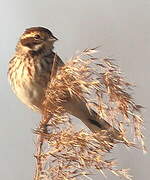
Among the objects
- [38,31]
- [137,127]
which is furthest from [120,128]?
[38,31]

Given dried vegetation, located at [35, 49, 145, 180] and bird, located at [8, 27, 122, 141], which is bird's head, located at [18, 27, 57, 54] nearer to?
bird, located at [8, 27, 122, 141]

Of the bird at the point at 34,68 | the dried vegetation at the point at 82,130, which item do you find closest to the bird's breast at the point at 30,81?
the bird at the point at 34,68

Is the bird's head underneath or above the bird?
above

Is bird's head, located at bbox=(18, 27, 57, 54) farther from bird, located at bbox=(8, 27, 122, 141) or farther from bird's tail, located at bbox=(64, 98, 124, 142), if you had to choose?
bird's tail, located at bbox=(64, 98, 124, 142)

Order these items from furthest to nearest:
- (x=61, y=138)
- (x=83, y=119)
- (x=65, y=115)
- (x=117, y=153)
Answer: (x=117, y=153) < (x=83, y=119) < (x=65, y=115) < (x=61, y=138)

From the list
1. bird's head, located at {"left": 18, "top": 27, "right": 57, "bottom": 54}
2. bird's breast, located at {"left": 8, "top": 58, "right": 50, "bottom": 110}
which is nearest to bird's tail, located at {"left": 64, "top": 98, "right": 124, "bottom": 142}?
bird's breast, located at {"left": 8, "top": 58, "right": 50, "bottom": 110}

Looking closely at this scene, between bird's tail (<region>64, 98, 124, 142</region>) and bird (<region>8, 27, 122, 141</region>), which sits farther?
bird (<region>8, 27, 122, 141</region>)

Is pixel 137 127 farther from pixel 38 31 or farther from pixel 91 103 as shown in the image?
pixel 38 31
